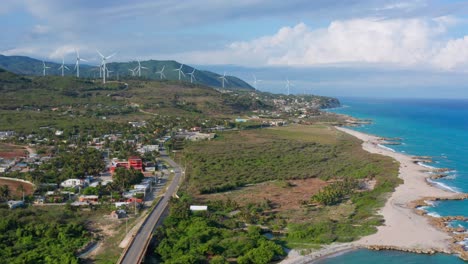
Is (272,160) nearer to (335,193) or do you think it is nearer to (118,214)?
(335,193)

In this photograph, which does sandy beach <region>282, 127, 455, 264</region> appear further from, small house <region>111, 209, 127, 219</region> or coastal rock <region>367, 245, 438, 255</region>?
small house <region>111, 209, 127, 219</region>

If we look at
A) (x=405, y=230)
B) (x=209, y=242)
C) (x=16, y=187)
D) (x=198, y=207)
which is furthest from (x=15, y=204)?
(x=405, y=230)

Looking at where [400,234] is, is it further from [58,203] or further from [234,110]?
[234,110]

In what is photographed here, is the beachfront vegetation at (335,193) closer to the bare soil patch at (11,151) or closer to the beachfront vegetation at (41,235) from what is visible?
the beachfront vegetation at (41,235)

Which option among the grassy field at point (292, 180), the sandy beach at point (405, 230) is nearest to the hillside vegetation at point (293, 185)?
the grassy field at point (292, 180)

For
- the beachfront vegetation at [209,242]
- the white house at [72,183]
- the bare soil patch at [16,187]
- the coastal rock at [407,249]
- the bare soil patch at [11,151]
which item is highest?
the beachfront vegetation at [209,242]

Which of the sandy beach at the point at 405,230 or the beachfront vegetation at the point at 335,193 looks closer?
the sandy beach at the point at 405,230

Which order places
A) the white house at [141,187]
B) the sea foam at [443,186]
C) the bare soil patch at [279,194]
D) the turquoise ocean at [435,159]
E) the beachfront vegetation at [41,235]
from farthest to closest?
1. the sea foam at [443,186]
2. the white house at [141,187]
3. the bare soil patch at [279,194]
4. the turquoise ocean at [435,159]
5. the beachfront vegetation at [41,235]
